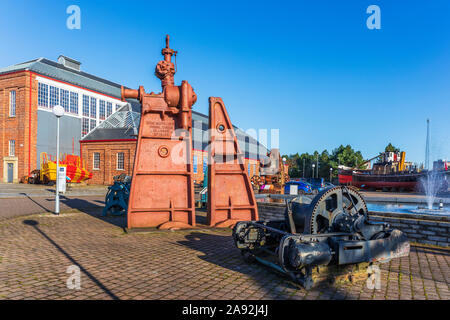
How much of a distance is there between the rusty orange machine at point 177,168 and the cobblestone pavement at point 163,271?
1.08 m

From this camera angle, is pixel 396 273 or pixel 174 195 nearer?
pixel 396 273

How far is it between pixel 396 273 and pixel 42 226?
962cm

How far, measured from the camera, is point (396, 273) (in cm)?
511

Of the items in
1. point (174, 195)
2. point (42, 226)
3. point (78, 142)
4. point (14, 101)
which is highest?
point (14, 101)

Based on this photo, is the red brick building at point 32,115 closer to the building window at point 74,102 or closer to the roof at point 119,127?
the building window at point 74,102

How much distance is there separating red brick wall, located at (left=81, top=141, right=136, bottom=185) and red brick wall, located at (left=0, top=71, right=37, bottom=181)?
18.1 ft

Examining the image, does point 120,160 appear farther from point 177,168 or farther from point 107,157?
point 177,168

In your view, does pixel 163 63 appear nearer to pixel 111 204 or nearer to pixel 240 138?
pixel 111 204

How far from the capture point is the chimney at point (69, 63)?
42.1 m

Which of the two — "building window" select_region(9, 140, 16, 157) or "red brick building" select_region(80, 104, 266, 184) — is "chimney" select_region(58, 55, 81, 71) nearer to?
"red brick building" select_region(80, 104, 266, 184)

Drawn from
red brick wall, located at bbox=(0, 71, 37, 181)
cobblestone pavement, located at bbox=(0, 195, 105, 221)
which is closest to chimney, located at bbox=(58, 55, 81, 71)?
red brick wall, located at bbox=(0, 71, 37, 181)

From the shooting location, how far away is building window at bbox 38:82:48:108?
112ft

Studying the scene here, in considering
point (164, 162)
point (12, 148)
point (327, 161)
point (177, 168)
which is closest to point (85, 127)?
point (12, 148)
